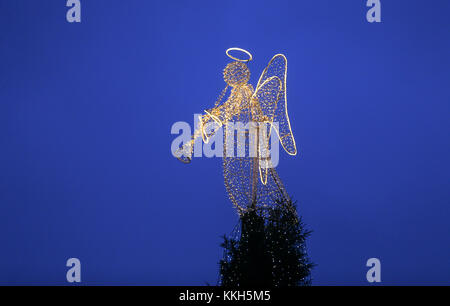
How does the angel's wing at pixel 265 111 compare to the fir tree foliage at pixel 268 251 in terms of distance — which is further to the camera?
the angel's wing at pixel 265 111

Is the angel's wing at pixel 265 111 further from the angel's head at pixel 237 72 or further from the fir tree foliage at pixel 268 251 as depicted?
the fir tree foliage at pixel 268 251

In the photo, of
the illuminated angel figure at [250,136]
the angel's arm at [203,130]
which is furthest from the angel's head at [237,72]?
the angel's arm at [203,130]

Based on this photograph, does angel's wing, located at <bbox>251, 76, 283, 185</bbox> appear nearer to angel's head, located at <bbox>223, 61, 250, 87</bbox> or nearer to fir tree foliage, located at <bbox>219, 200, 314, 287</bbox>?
angel's head, located at <bbox>223, 61, 250, 87</bbox>

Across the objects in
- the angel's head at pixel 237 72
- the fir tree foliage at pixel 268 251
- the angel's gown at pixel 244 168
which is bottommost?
the fir tree foliage at pixel 268 251

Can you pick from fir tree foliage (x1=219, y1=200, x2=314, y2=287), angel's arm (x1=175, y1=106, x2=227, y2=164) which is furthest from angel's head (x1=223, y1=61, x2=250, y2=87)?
fir tree foliage (x1=219, y1=200, x2=314, y2=287)

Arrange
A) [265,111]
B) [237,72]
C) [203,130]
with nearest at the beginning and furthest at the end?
[203,130] → [237,72] → [265,111]

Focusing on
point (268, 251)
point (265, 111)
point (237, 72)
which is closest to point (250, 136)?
point (265, 111)

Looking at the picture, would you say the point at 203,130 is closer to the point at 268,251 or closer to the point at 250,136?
the point at 250,136

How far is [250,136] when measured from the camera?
715 cm

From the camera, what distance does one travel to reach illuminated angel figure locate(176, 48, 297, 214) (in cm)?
709

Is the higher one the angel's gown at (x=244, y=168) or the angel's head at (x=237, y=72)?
the angel's head at (x=237, y=72)

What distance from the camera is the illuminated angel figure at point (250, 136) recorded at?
709 centimetres
